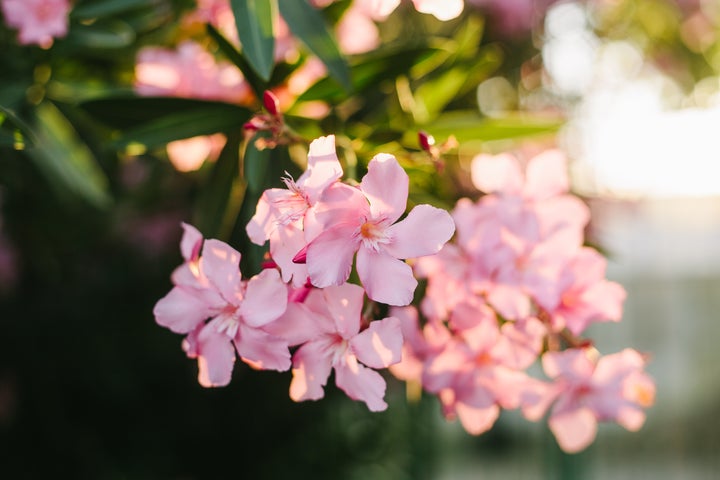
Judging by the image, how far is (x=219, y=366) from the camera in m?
0.72

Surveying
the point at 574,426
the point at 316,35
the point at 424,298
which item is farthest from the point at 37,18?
the point at 574,426

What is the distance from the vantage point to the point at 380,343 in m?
0.68

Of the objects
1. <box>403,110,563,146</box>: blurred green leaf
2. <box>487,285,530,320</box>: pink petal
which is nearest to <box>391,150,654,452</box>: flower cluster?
<box>487,285,530,320</box>: pink petal

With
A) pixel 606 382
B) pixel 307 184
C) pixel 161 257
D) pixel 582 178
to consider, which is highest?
pixel 307 184

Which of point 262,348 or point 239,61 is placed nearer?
point 262,348

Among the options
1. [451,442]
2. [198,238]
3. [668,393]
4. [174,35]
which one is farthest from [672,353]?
[198,238]

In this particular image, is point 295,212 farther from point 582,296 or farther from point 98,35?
point 98,35

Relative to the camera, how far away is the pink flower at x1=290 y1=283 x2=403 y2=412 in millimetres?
677

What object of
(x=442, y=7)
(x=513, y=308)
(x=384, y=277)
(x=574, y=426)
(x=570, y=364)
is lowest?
(x=574, y=426)

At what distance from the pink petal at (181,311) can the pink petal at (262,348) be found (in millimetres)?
51

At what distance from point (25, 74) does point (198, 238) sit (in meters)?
0.58

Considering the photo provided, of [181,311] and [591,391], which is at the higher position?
[181,311]

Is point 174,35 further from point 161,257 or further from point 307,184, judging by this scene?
point 161,257

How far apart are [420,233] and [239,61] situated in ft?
1.38
